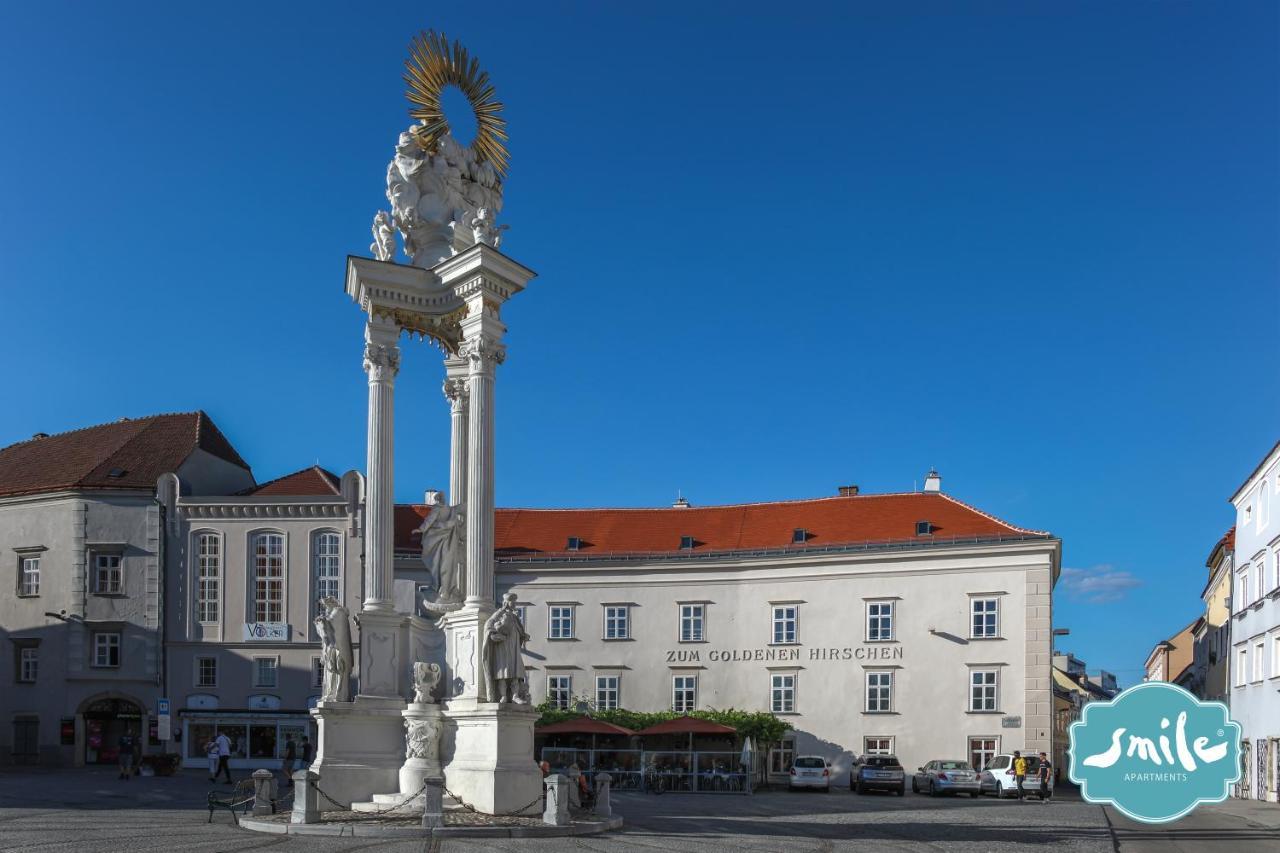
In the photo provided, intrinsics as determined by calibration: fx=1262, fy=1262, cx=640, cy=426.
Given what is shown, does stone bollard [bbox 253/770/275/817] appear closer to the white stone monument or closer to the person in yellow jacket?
the white stone monument

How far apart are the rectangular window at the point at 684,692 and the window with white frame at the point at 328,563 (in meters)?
11.5

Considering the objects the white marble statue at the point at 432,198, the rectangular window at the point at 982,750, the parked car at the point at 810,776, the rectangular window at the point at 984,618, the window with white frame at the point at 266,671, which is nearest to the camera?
the white marble statue at the point at 432,198

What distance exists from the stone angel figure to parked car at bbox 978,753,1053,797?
21.1m

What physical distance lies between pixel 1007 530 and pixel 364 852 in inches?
1187

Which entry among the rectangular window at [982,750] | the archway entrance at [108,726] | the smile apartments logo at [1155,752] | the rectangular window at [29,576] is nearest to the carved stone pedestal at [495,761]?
the smile apartments logo at [1155,752]

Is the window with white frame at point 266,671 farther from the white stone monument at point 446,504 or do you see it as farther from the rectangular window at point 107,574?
the white stone monument at point 446,504

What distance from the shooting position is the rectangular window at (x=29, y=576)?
41.1 m

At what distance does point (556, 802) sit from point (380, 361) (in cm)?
688

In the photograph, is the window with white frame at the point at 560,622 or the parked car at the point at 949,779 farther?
the window with white frame at the point at 560,622

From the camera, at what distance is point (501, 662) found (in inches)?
641

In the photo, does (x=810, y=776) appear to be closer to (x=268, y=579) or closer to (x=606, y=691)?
(x=606, y=691)

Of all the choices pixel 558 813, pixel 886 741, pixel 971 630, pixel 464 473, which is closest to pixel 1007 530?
pixel 971 630

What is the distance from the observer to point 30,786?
26.8 metres

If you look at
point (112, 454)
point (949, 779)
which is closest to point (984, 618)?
point (949, 779)
